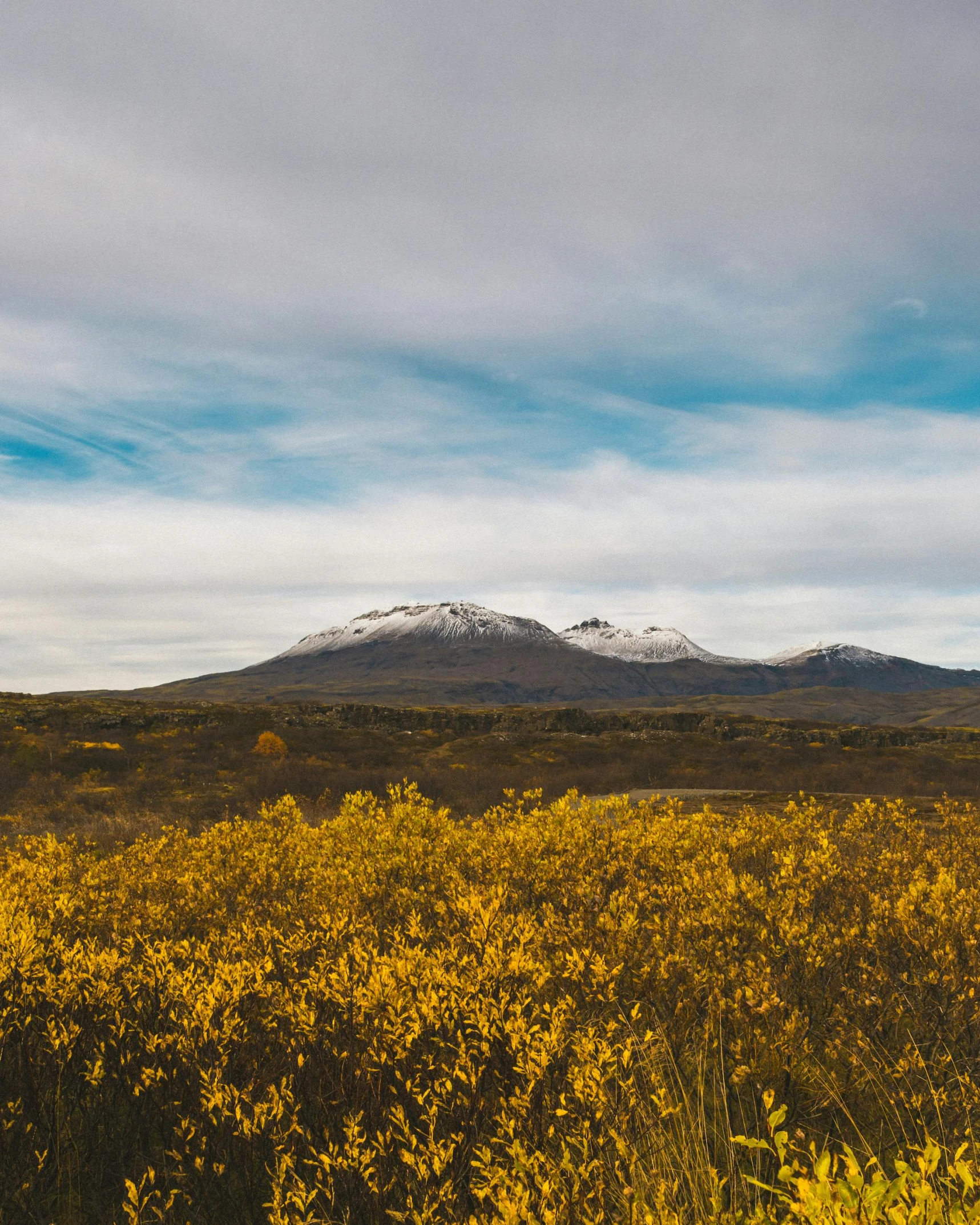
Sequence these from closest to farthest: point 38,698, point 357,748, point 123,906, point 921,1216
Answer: point 921,1216 → point 123,906 → point 357,748 → point 38,698

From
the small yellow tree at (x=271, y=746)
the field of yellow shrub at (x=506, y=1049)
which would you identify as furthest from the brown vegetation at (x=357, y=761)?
the field of yellow shrub at (x=506, y=1049)

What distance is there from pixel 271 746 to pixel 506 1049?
3718cm

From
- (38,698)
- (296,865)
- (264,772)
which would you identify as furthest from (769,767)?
(38,698)

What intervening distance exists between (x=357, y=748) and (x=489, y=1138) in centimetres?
3802

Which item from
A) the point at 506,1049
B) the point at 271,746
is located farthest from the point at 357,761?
the point at 506,1049

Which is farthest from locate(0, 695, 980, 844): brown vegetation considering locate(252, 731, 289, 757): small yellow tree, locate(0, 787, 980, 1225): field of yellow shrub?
locate(0, 787, 980, 1225): field of yellow shrub

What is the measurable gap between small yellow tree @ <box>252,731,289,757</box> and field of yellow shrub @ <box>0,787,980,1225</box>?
31415mm

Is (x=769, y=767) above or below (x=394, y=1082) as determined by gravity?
below

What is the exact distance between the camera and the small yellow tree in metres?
37.6

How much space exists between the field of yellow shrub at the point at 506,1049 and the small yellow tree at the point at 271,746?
31.4 meters

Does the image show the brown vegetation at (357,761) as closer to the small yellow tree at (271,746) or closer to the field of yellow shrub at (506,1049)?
the small yellow tree at (271,746)

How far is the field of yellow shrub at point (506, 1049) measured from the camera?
324 centimetres

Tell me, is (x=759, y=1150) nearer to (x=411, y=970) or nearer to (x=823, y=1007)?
(x=823, y=1007)

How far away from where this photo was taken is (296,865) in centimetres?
803
